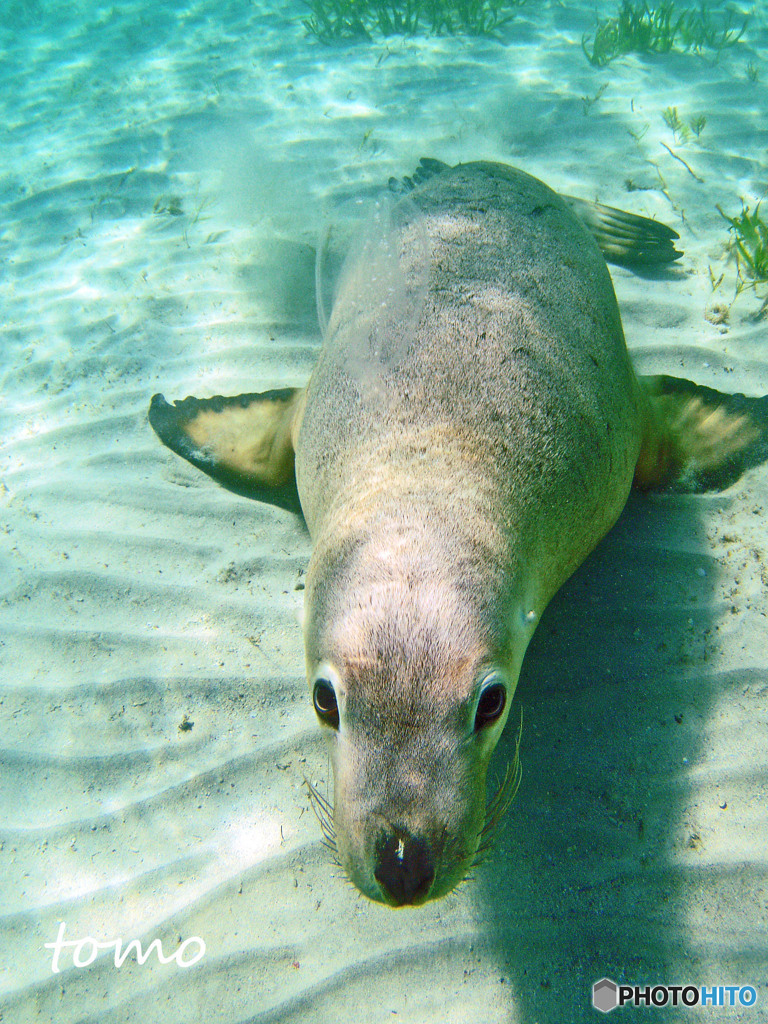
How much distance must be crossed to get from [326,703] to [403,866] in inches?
16.2

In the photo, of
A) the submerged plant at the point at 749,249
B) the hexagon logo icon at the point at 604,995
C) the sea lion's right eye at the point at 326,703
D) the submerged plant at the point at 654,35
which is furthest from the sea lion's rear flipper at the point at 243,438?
the submerged plant at the point at 654,35

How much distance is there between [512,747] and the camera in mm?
2326

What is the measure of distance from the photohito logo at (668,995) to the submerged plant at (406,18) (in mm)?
9782

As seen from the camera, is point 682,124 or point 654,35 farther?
point 654,35

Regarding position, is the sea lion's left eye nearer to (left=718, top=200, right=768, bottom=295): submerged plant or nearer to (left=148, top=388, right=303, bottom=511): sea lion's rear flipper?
(left=148, top=388, right=303, bottom=511): sea lion's rear flipper

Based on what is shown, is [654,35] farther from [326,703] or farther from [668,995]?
[668,995]

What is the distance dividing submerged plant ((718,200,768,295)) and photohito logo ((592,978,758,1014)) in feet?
12.7

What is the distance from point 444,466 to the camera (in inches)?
70.9

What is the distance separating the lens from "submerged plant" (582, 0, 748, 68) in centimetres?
704

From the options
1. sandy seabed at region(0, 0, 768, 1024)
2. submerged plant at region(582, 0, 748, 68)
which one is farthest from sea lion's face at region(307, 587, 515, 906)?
submerged plant at region(582, 0, 748, 68)

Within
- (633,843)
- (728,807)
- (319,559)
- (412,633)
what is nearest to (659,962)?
(633,843)

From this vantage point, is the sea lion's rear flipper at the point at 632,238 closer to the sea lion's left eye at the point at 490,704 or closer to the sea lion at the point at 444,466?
the sea lion at the point at 444,466

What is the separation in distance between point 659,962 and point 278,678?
1.71 metres

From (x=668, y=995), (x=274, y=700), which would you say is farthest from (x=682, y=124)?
(x=668, y=995)
